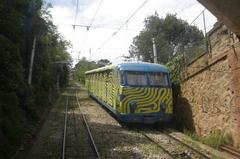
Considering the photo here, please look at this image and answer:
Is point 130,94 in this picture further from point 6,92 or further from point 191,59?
point 6,92

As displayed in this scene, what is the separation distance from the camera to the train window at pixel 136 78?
13.4 metres

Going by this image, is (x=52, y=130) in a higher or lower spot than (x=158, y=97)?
lower

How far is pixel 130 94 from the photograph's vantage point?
13039 millimetres

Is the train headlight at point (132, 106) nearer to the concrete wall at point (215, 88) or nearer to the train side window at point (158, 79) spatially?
the train side window at point (158, 79)

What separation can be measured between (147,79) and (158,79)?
0.54 m

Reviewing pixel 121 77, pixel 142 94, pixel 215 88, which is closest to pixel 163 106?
pixel 142 94

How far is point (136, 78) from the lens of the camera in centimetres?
1358

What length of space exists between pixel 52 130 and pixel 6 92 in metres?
3.39

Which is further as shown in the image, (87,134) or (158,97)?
(158,97)

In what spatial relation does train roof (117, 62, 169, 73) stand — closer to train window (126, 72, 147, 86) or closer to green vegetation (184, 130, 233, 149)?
train window (126, 72, 147, 86)

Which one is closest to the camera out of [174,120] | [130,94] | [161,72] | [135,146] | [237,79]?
[237,79]

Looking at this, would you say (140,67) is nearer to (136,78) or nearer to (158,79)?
(136,78)

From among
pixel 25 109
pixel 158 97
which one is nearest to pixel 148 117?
pixel 158 97

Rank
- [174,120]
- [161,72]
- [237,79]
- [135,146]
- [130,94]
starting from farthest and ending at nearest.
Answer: [174,120]
[161,72]
[130,94]
[135,146]
[237,79]
